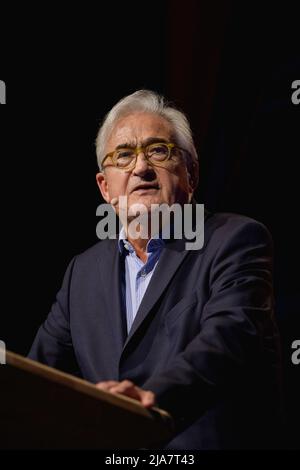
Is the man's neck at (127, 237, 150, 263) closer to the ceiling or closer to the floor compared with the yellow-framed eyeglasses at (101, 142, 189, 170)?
closer to the floor

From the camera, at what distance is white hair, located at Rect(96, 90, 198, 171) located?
7.18 feet

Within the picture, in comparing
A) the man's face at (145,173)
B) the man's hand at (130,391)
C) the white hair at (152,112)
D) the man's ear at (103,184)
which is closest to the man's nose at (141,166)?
the man's face at (145,173)

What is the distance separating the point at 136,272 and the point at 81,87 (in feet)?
3.96

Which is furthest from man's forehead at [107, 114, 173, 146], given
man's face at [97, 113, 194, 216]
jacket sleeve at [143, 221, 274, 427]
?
jacket sleeve at [143, 221, 274, 427]

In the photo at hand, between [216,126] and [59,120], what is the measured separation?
3.60 feet

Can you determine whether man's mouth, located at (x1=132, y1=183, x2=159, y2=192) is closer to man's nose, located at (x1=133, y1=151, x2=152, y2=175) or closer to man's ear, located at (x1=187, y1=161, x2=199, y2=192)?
man's nose, located at (x1=133, y1=151, x2=152, y2=175)

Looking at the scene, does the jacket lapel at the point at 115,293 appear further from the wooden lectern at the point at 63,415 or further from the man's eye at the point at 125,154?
the wooden lectern at the point at 63,415

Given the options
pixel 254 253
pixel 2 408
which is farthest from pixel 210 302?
pixel 2 408

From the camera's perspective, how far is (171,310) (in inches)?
64.8

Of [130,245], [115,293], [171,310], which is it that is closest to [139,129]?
[130,245]

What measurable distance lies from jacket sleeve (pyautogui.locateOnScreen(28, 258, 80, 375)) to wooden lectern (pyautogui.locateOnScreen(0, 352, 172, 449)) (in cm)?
96

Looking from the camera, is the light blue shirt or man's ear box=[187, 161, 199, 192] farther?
man's ear box=[187, 161, 199, 192]

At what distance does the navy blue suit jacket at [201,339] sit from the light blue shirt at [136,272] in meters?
0.05

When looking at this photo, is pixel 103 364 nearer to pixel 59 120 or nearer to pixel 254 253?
pixel 254 253
